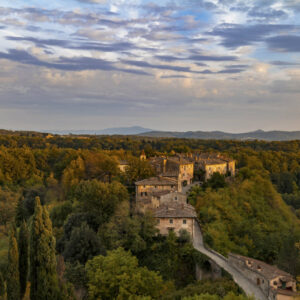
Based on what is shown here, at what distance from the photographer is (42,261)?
2584cm

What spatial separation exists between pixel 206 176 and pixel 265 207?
12345mm

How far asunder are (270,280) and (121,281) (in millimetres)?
11744

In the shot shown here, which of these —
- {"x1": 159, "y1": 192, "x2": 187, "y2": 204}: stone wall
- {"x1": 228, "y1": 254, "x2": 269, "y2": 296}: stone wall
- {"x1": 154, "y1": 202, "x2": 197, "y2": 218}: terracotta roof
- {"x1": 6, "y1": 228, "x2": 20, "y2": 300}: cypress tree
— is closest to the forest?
{"x1": 6, "y1": 228, "x2": 20, "y2": 300}: cypress tree

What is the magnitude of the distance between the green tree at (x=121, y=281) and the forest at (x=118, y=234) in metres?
0.08

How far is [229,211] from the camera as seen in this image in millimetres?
48531

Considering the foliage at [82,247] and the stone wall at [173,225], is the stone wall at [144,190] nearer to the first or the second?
the stone wall at [173,225]

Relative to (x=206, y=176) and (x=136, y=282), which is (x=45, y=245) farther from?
(x=206, y=176)

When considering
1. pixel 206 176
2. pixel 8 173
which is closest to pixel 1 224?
pixel 8 173

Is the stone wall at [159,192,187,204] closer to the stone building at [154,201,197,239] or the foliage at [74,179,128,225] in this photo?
the foliage at [74,179,128,225]

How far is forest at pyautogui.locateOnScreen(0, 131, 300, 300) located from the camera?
26.3m

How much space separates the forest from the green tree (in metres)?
0.08

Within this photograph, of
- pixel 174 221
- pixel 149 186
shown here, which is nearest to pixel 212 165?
pixel 149 186

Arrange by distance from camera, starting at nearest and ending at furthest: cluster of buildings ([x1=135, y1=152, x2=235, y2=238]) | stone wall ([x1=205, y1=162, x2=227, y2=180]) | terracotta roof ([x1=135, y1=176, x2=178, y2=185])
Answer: cluster of buildings ([x1=135, y1=152, x2=235, y2=238])
terracotta roof ([x1=135, y1=176, x2=178, y2=185])
stone wall ([x1=205, y1=162, x2=227, y2=180])

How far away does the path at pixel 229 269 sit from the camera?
2905cm
